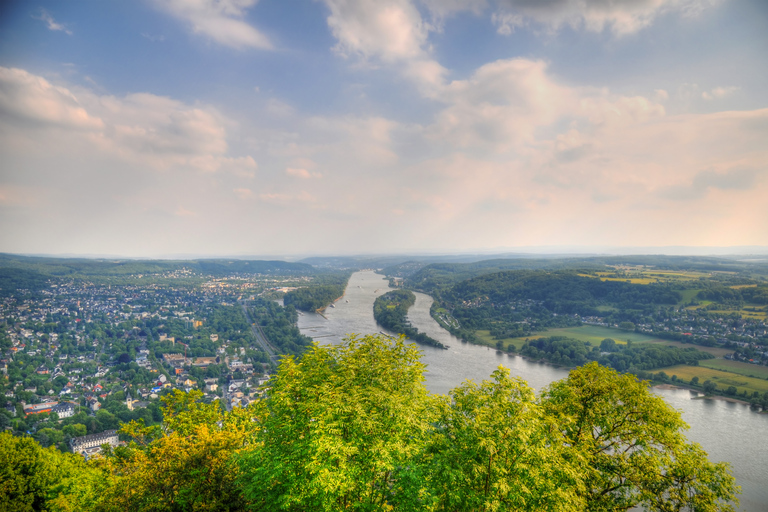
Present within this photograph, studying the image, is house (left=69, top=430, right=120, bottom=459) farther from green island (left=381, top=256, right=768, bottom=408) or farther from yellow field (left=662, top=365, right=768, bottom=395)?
yellow field (left=662, top=365, right=768, bottom=395)

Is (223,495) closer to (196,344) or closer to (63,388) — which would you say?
(63,388)

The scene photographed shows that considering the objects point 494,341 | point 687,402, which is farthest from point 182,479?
point 494,341

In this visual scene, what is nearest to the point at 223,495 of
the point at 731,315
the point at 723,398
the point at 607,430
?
the point at 607,430

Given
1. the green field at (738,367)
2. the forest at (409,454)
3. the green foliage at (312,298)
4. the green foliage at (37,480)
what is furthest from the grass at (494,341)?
the green foliage at (37,480)

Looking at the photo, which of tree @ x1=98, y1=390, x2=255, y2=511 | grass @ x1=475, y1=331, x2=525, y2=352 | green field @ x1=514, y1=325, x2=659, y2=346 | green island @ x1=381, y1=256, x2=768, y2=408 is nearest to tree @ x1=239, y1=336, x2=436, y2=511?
tree @ x1=98, y1=390, x2=255, y2=511

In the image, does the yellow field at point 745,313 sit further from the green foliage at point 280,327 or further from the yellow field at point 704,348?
the green foliage at point 280,327

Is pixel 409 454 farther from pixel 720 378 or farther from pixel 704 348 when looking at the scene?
pixel 704 348
